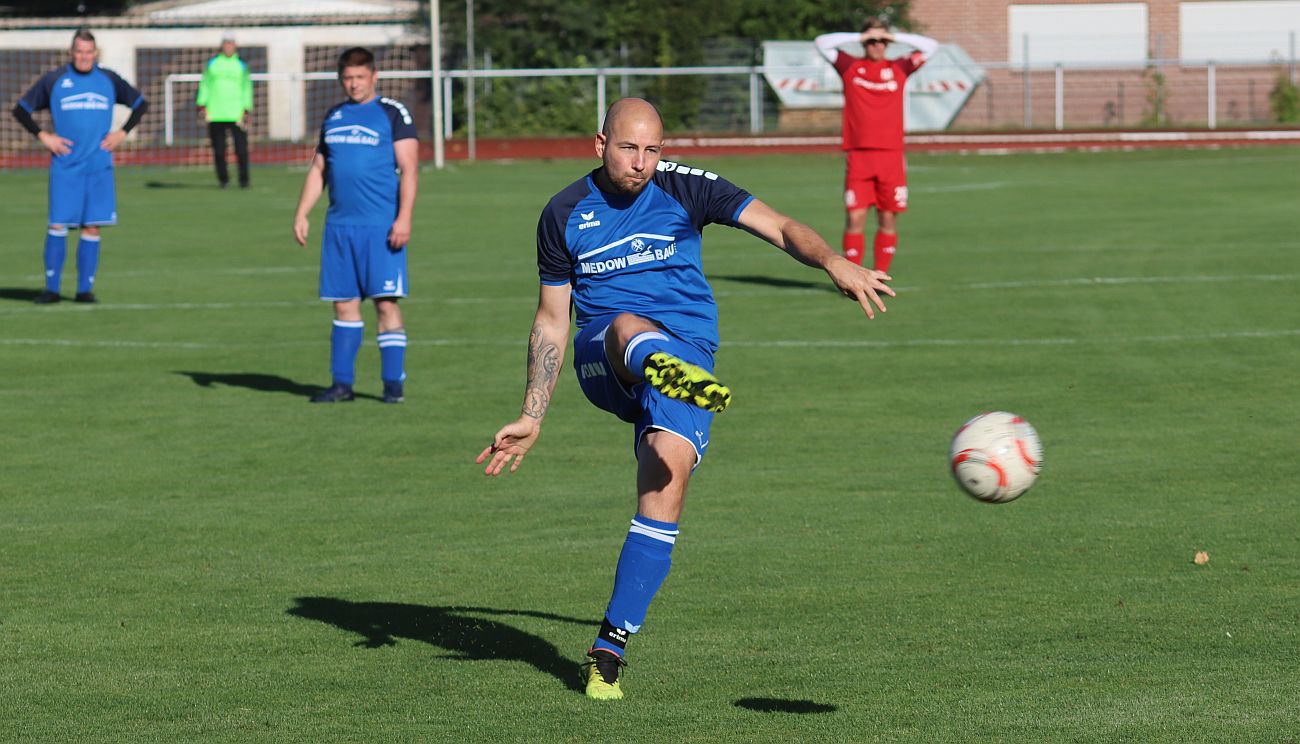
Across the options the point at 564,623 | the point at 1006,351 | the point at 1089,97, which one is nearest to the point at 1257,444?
the point at 1006,351

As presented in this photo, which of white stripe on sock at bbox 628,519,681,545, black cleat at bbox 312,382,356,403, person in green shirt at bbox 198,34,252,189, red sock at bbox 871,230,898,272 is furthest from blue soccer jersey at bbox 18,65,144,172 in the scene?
person in green shirt at bbox 198,34,252,189

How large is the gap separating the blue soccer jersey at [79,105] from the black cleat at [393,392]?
5.79 meters

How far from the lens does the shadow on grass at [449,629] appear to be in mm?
6816

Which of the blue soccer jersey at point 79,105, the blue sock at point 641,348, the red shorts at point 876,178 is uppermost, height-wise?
the blue soccer jersey at point 79,105

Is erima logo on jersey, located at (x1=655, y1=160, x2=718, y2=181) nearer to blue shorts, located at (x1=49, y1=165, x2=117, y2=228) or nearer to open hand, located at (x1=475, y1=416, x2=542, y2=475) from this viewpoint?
open hand, located at (x1=475, y1=416, x2=542, y2=475)

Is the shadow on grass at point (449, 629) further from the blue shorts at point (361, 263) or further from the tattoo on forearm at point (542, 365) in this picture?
the blue shorts at point (361, 263)

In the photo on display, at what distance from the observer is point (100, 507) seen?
9.70m

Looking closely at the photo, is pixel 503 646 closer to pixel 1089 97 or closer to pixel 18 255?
pixel 18 255

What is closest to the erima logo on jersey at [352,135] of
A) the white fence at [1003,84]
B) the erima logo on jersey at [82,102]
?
the erima logo on jersey at [82,102]

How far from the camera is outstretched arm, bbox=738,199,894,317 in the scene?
5836mm

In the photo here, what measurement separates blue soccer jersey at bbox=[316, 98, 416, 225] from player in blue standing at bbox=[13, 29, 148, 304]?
542 cm

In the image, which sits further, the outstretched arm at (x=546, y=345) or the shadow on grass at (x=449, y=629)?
the shadow on grass at (x=449, y=629)

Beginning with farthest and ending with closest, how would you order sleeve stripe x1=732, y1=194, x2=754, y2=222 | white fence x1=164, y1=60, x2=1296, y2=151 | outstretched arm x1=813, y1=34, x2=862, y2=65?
white fence x1=164, y1=60, x2=1296, y2=151 < outstretched arm x1=813, y1=34, x2=862, y2=65 < sleeve stripe x1=732, y1=194, x2=754, y2=222

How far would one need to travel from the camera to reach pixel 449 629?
7238 millimetres
